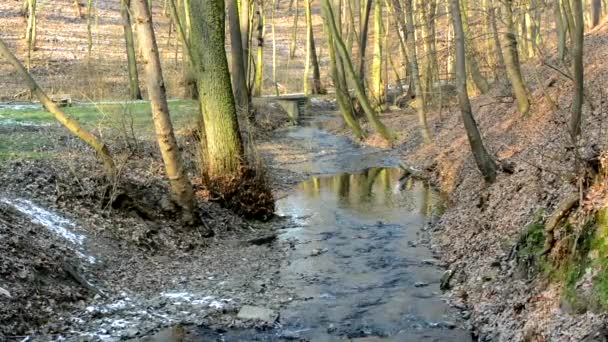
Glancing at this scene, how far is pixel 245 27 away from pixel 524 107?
15644 millimetres

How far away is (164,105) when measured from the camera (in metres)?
11.5

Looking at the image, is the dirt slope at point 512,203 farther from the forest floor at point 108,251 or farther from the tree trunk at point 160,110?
the tree trunk at point 160,110

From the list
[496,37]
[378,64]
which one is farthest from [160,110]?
[378,64]

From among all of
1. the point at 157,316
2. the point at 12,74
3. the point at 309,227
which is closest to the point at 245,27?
the point at 12,74

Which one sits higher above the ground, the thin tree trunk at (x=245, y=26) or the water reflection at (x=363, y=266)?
the thin tree trunk at (x=245, y=26)

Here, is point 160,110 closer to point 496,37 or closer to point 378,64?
point 496,37

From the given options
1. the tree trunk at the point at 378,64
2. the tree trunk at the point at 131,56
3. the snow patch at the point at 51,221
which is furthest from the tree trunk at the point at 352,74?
the snow patch at the point at 51,221

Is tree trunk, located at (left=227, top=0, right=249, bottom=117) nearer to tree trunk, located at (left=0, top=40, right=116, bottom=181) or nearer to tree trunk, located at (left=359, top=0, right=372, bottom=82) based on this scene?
tree trunk, located at (left=359, top=0, right=372, bottom=82)

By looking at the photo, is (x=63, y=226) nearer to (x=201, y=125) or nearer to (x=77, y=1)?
(x=201, y=125)

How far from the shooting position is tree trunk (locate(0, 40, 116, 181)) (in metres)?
11.1

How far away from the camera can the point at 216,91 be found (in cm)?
1322

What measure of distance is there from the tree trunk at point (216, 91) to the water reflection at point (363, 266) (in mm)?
2091

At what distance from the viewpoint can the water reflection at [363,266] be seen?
826 cm

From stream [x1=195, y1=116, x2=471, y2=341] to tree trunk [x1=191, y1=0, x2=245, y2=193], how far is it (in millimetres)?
2046
